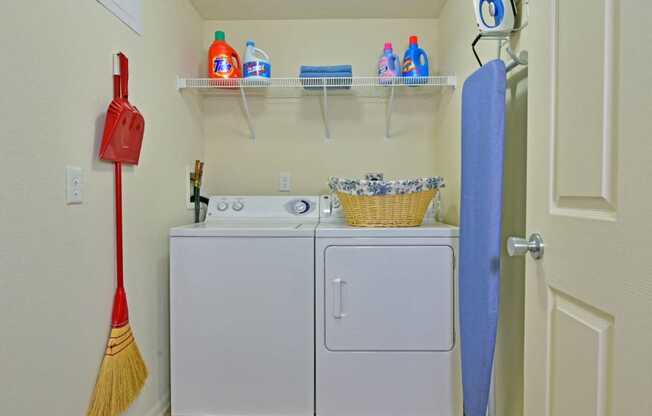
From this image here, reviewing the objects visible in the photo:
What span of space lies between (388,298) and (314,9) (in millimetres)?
1644

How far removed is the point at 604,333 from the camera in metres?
0.76

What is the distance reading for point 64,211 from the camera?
123 cm

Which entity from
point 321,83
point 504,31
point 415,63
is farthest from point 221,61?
point 504,31

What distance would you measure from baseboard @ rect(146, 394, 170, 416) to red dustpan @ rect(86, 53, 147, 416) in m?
0.26

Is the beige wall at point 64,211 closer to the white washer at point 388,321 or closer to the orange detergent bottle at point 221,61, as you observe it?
the orange detergent bottle at point 221,61

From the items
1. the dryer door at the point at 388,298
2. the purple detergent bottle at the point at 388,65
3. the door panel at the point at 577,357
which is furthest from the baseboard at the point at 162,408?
the purple detergent bottle at the point at 388,65

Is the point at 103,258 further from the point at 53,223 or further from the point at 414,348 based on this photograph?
the point at 414,348

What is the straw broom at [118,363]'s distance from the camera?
4.53 ft

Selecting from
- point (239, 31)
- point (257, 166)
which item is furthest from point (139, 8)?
point (257, 166)

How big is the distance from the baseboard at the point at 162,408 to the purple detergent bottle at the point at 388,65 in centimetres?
188

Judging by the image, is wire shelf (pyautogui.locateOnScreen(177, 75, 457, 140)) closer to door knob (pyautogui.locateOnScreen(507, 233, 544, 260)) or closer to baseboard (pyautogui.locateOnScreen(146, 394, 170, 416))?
door knob (pyautogui.locateOnScreen(507, 233, 544, 260))

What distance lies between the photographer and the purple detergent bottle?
226 centimetres

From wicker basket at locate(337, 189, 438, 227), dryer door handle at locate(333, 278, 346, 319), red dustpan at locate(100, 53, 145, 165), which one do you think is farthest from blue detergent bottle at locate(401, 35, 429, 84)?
red dustpan at locate(100, 53, 145, 165)

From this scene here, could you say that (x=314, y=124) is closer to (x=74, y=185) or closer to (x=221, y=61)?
(x=221, y=61)
